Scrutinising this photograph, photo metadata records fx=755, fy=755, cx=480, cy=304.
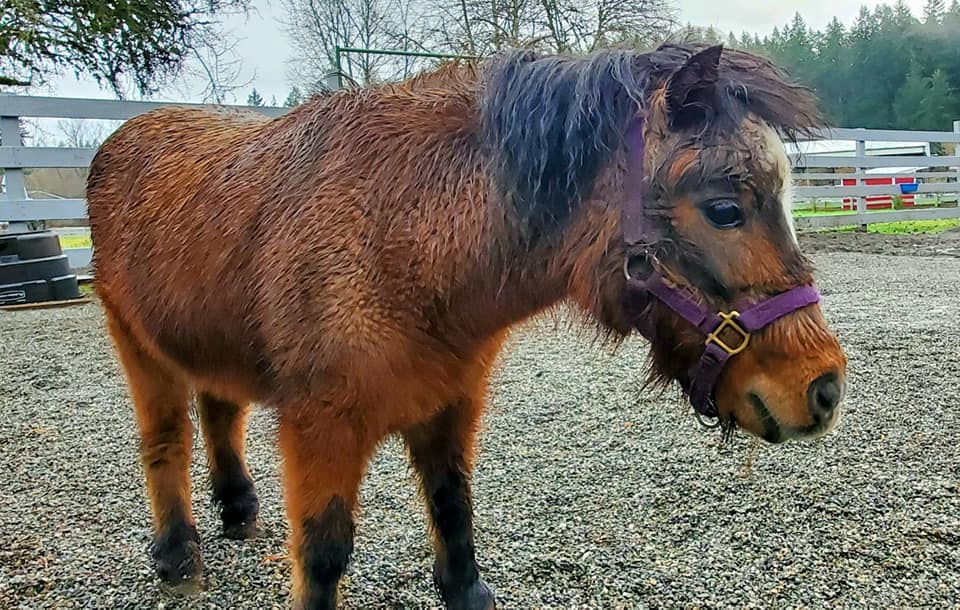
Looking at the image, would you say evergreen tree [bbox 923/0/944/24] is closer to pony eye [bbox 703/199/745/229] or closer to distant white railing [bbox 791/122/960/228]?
distant white railing [bbox 791/122/960/228]

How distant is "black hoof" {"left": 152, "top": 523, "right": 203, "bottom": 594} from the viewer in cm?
230

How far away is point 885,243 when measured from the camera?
1155 centimetres

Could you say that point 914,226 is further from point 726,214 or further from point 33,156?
point 726,214

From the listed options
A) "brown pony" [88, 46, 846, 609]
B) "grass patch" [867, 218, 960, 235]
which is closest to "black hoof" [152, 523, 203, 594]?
"brown pony" [88, 46, 846, 609]

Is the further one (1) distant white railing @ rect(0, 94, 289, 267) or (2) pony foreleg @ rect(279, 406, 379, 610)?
(1) distant white railing @ rect(0, 94, 289, 267)

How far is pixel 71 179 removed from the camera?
364 inches

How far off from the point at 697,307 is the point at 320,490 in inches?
37.2

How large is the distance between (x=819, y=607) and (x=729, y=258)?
1170 mm

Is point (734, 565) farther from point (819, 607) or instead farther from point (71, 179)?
point (71, 179)

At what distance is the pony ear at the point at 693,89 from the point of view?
141 centimetres

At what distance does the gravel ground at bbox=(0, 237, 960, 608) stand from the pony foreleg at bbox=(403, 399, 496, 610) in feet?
0.47

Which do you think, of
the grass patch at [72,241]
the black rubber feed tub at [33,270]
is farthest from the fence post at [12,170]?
the grass patch at [72,241]

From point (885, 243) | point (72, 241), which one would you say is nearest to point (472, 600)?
point (885, 243)

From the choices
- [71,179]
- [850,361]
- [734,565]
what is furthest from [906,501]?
[71,179]
